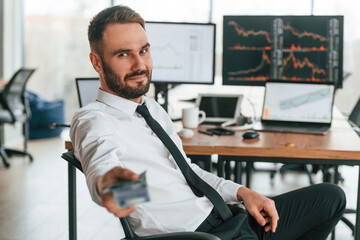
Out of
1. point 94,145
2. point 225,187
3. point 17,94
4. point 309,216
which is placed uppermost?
point 94,145

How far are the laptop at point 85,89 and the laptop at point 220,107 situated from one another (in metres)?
0.64

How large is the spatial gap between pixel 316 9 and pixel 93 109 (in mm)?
5368

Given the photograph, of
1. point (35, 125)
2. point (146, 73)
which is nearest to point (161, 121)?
point (146, 73)

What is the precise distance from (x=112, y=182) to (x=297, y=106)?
5.79 ft

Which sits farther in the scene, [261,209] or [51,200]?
[51,200]

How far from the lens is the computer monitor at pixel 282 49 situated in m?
2.85

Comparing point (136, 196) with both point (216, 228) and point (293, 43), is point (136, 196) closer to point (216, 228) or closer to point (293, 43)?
point (216, 228)

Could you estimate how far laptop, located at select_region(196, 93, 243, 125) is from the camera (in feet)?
9.29

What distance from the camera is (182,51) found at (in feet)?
9.41

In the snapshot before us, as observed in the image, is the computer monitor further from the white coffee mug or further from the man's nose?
the man's nose

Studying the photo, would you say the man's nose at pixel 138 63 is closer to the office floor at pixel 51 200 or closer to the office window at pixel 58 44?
the office floor at pixel 51 200

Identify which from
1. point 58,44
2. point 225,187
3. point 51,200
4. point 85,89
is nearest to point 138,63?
point 225,187

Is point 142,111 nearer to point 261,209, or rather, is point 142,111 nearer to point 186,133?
point 261,209

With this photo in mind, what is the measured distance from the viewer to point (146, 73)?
1655 millimetres
